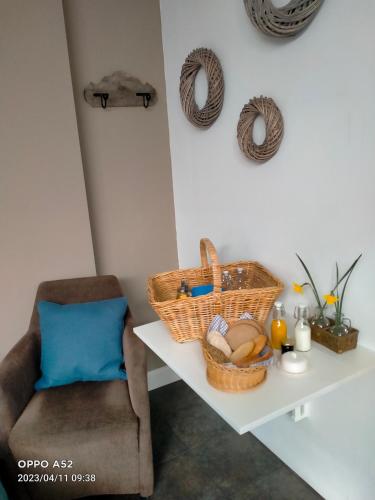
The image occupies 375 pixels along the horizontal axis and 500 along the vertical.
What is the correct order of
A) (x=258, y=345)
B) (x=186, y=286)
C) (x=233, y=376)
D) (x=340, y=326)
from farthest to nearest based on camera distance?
1. (x=186, y=286)
2. (x=340, y=326)
3. (x=258, y=345)
4. (x=233, y=376)

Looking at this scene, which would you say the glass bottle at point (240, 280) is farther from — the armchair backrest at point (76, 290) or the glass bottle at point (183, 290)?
the armchair backrest at point (76, 290)

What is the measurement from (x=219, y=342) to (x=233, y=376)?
163 mm

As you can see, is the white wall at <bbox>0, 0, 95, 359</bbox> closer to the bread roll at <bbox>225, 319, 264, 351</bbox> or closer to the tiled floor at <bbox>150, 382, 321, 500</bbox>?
the tiled floor at <bbox>150, 382, 321, 500</bbox>

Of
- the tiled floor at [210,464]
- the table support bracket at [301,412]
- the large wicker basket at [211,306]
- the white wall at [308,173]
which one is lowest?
the tiled floor at [210,464]

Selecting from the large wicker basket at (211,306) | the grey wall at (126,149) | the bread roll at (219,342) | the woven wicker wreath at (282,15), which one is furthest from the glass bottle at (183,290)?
the woven wicker wreath at (282,15)

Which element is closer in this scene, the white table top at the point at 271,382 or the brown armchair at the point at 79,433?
the white table top at the point at 271,382

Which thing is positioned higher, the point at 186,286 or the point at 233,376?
the point at 186,286

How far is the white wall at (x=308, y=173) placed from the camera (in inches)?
47.4

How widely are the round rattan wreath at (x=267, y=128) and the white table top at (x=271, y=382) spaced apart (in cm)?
75

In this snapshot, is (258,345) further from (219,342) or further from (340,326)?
(340,326)

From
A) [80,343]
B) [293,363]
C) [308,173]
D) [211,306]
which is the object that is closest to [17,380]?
[80,343]

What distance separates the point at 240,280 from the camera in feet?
5.32

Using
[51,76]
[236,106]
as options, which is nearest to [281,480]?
[236,106]

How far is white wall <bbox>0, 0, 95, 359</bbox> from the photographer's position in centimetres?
173
